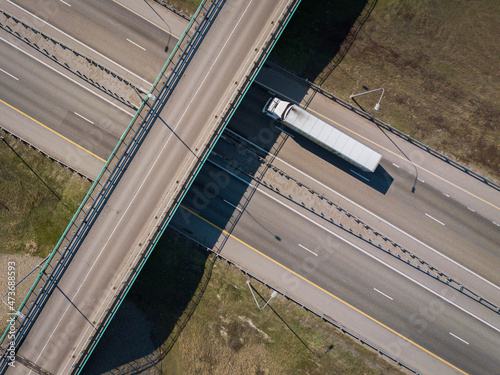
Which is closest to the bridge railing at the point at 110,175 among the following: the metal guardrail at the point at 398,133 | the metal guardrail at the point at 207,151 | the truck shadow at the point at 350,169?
the metal guardrail at the point at 207,151

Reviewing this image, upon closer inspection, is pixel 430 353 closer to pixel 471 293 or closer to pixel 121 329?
pixel 471 293

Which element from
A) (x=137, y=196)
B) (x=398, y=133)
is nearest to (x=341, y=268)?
(x=398, y=133)

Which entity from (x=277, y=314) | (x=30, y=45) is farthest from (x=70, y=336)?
(x=30, y=45)

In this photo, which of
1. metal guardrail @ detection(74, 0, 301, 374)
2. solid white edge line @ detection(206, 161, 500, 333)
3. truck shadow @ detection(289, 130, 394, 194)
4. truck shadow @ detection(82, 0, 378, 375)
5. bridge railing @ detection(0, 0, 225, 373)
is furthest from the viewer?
truck shadow @ detection(82, 0, 378, 375)

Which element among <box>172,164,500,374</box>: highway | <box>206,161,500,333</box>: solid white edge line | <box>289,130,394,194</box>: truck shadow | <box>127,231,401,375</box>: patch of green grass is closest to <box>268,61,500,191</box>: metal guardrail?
<box>289,130,394,194</box>: truck shadow

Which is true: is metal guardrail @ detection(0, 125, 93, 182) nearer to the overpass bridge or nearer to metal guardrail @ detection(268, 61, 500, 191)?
the overpass bridge

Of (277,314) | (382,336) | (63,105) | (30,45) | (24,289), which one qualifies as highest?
(30,45)
